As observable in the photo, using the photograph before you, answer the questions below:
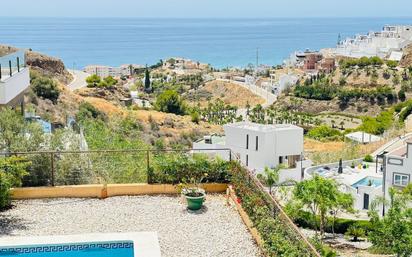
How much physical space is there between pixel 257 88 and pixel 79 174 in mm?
97514

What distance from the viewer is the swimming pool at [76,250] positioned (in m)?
7.44

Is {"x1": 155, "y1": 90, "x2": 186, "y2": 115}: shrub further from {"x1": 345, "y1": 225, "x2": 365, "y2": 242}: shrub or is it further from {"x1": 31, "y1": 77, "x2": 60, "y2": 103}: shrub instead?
{"x1": 345, "y1": 225, "x2": 365, "y2": 242}: shrub

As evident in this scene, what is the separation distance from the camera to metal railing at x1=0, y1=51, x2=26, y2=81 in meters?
13.2

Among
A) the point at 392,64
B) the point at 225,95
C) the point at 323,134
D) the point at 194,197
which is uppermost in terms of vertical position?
the point at 194,197

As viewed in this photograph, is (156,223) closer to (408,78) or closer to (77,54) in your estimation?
(408,78)

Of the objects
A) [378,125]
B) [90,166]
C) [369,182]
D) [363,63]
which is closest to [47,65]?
[378,125]

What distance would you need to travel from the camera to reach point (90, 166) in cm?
1113

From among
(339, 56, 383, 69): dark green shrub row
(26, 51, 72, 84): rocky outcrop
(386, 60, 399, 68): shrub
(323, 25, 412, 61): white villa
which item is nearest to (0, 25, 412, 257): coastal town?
(26, 51, 72, 84): rocky outcrop

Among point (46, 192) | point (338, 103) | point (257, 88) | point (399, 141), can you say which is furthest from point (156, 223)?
point (257, 88)

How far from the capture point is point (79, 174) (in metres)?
10.9

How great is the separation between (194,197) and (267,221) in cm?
232

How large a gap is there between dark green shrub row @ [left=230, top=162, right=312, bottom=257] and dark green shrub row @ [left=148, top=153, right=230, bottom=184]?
1.67 ft

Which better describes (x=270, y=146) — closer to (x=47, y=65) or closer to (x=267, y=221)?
(x=267, y=221)

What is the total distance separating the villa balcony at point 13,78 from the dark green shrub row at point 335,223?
10.9 m
